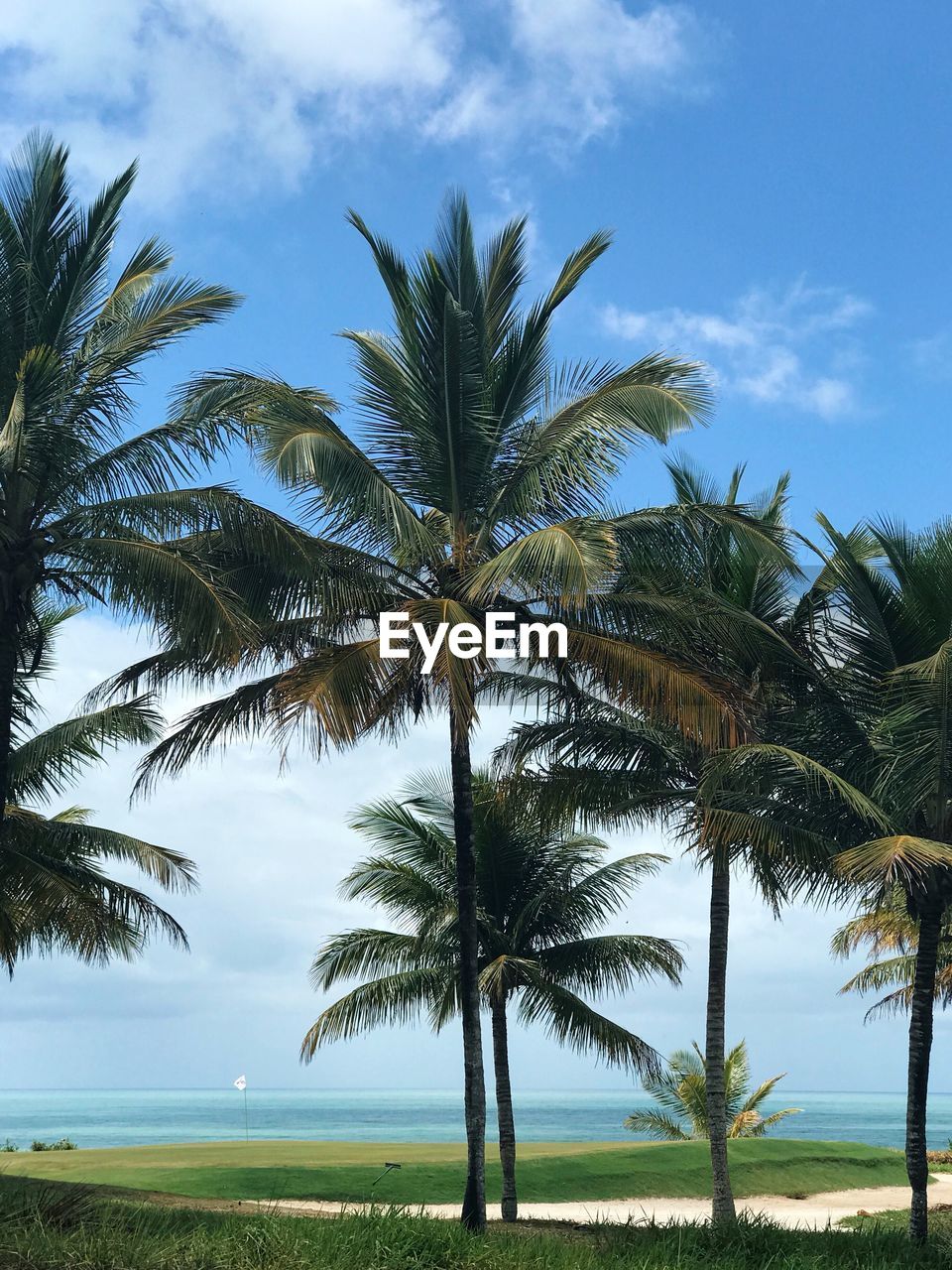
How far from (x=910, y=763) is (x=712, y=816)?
94.1 inches

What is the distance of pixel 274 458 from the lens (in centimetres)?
1389

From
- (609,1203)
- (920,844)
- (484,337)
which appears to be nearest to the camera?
(920,844)

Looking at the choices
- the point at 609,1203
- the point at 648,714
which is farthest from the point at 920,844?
the point at 609,1203

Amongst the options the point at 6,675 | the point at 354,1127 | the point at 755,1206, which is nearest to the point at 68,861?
the point at 6,675

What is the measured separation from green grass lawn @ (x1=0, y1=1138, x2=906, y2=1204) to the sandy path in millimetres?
480

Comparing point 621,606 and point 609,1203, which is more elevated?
point 621,606

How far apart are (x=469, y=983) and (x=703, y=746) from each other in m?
4.16

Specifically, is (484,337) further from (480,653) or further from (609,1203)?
(609,1203)

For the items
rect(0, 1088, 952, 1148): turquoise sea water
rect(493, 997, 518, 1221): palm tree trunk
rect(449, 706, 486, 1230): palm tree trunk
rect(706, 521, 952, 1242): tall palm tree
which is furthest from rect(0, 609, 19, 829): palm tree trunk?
rect(0, 1088, 952, 1148): turquoise sea water

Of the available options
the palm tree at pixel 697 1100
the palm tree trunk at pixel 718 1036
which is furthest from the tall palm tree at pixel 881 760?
the palm tree at pixel 697 1100

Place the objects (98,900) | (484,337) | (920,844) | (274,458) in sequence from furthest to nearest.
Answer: (98,900) → (484,337) → (274,458) → (920,844)

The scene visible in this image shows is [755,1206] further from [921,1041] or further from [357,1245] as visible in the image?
[357,1245]

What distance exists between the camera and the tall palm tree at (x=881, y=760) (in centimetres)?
1475

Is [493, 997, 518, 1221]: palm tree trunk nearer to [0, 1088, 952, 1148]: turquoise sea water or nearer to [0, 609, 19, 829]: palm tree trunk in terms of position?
[0, 609, 19, 829]: palm tree trunk
